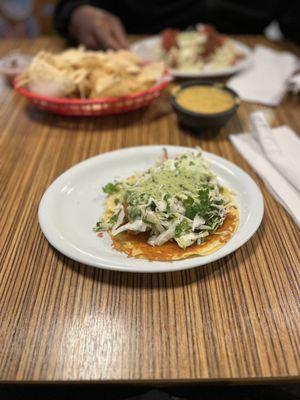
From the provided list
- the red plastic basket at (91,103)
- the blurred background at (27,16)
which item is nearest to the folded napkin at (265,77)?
the red plastic basket at (91,103)

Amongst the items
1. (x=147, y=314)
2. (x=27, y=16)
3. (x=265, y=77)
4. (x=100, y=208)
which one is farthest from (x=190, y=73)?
(x=27, y=16)

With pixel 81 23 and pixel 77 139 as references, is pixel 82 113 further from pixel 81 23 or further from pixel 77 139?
pixel 81 23

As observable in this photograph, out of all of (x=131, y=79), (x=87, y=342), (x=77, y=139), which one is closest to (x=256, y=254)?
(x=87, y=342)

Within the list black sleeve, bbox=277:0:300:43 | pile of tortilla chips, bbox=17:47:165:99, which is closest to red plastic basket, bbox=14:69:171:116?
pile of tortilla chips, bbox=17:47:165:99

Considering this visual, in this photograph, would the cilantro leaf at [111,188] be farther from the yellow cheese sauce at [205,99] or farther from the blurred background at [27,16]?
the blurred background at [27,16]

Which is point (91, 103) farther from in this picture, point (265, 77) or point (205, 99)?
point (265, 77)

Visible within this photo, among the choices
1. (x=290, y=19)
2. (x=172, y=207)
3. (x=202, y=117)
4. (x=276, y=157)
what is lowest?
(x=290, y=19)
